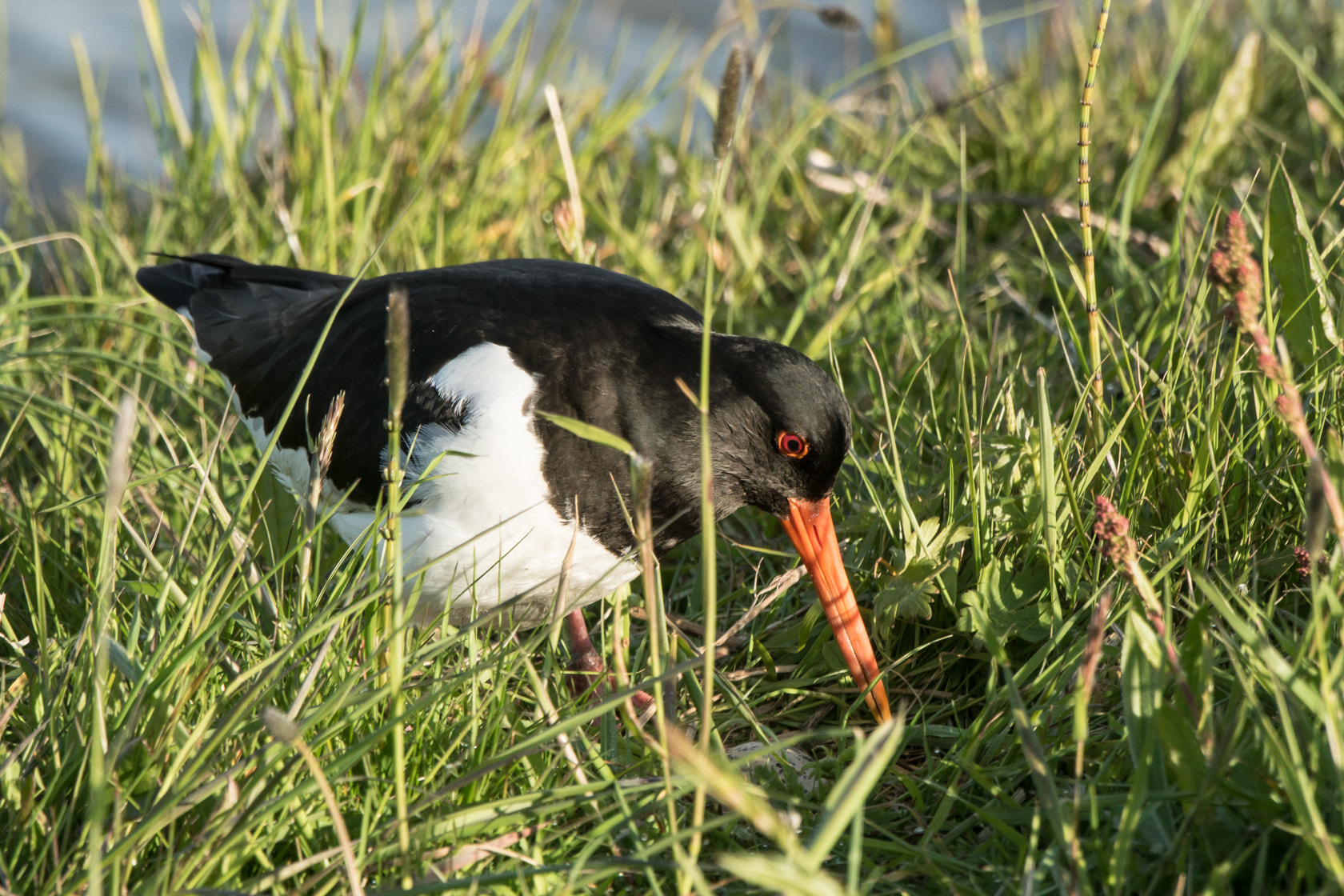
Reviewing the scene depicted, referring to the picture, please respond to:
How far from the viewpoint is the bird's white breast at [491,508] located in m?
2.82

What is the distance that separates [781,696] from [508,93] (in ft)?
10.5

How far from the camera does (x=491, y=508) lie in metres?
2.83

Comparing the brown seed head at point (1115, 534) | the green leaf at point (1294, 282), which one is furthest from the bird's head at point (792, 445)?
the green leaf at point (1294, 282)

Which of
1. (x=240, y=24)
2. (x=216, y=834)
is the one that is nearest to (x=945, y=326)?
(x=216, y=834)

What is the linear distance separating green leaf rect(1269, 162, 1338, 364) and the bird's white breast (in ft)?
5.76

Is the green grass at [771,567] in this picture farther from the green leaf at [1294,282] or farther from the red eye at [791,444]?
the red eye at [791,444]

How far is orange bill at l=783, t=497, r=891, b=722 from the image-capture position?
2.64 meters

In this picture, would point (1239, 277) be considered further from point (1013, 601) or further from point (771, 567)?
point (771, 567)

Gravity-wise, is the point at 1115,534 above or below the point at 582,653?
above

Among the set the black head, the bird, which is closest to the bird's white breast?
the bird

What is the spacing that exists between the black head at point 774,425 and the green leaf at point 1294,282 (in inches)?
44.9


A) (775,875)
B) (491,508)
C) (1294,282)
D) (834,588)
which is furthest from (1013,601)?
(775,875)

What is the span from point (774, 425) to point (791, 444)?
7 cm

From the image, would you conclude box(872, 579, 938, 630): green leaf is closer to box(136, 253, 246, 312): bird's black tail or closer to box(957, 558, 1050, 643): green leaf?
box(957, 558, 1050, 643): green leaf
